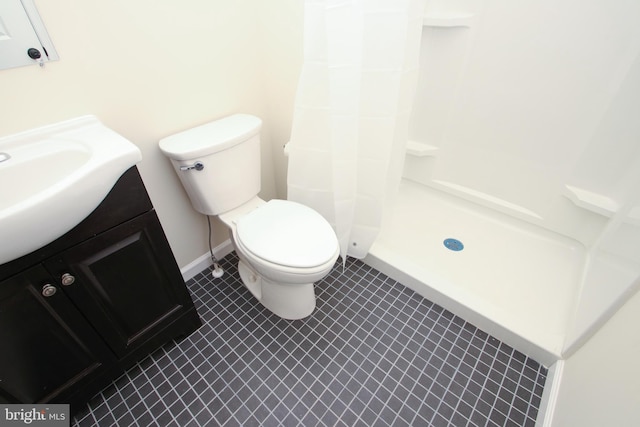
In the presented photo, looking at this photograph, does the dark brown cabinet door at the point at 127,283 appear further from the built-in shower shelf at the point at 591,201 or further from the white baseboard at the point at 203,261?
the built-in shower shelf at the point at 591,201

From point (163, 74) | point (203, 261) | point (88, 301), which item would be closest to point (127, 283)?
point (88, 301)

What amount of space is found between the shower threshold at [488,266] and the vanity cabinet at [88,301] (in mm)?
977

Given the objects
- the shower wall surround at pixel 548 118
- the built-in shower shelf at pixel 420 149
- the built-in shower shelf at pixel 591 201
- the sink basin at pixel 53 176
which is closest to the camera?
the sink basin at pixel 53 176

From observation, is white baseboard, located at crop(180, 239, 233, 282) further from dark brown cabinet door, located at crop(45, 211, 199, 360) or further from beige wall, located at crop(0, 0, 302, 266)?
dark brown cabinet door, located at crop(45, 211, 199, 360)

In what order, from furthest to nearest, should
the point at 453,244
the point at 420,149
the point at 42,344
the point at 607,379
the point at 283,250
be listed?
the point at 420,149
the point at 453,244
the point at 283,250
the point at 42,344
the point at 607,379

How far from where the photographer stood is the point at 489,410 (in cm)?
104

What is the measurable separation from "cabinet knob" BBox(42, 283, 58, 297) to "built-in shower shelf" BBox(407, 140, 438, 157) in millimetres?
1695

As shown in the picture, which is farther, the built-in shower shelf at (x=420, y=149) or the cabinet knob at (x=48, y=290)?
the built-in shower shelf at (x=420, y=149)

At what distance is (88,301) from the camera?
0.87 m

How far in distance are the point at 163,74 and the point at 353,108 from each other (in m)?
0.68

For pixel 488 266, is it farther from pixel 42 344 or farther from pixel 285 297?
pixel 42 344

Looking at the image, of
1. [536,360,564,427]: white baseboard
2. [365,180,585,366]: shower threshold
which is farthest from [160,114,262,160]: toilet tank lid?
[536,360,564,427]: white baseboard

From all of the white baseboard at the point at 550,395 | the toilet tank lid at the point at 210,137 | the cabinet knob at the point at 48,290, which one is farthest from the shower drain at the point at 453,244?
the cabinet knob at the point at 48,290

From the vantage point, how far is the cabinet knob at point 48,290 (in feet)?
2.52
